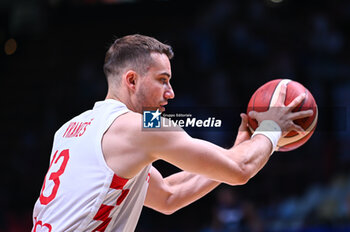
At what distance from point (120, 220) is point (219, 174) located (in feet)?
1.85

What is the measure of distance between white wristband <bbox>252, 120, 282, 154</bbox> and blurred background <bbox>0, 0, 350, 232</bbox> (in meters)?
3.69

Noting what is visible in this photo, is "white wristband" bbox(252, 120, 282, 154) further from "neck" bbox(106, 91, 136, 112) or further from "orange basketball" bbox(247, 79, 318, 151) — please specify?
"neck" bbox(106, 91, 136, 112)

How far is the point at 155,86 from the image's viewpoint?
2.81 metres

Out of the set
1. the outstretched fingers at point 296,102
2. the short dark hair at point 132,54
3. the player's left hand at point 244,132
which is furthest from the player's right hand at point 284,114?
the short dark hair at point 132,54

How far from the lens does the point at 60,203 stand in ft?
→ 8.30

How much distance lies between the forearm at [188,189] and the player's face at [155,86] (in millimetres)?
610

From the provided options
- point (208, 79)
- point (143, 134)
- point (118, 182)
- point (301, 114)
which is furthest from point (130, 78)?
point (208, 79)

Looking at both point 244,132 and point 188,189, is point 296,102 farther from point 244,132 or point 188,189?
point 188,189

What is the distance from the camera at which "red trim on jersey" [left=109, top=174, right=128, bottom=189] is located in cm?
250

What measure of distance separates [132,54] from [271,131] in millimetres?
876

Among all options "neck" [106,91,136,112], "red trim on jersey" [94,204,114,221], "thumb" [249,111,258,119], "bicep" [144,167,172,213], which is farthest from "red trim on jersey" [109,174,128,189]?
"thumb" [249,111,258,119]

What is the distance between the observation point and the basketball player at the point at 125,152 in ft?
8.16

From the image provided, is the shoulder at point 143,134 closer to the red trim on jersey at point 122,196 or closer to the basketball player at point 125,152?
the basketball player at point 125,152

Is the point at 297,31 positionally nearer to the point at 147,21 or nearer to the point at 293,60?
the point at 293,60
